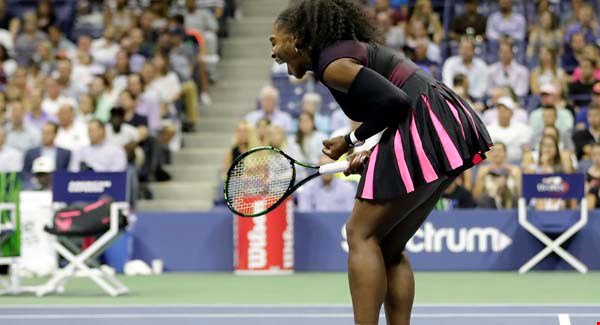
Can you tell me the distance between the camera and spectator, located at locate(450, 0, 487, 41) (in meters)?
15.2

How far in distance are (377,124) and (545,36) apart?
1014cm

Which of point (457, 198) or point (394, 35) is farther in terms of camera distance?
point (394, 35)

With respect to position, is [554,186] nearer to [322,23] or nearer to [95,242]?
[95,242]

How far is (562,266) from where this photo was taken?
12.0 metres

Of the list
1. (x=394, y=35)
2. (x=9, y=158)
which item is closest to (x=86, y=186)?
(x=9, y=158)

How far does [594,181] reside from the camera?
12312mm

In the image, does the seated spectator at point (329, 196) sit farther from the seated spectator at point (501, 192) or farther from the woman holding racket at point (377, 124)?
the woman holding racket at point (377, 124)

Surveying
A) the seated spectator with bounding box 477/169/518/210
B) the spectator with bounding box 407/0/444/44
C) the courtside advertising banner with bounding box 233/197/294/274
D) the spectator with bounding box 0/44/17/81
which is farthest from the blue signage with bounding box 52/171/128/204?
the spectator with bounding box 0/44/17/81

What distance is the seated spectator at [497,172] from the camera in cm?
1248

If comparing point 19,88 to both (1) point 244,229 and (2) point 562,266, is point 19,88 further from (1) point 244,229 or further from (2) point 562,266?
(2) point 562,266

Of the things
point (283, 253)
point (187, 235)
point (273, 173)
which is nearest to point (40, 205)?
point (187, 235)

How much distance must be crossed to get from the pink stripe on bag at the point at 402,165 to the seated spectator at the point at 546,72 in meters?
9.20

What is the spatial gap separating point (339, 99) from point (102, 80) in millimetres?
10015

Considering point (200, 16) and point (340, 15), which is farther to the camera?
point (200, 16)
